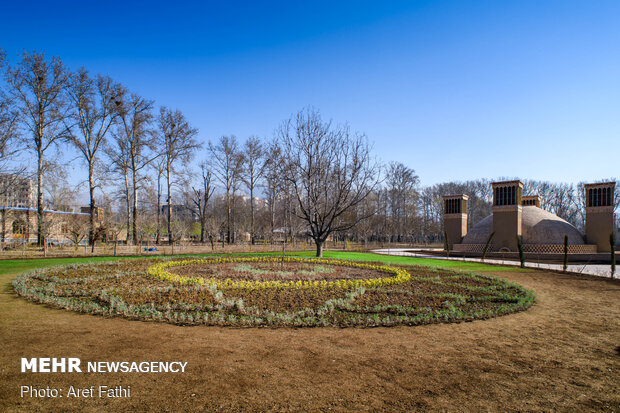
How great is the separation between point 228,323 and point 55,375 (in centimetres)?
286

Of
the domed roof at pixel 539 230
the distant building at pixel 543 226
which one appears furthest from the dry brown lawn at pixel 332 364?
the domed roof at pixel 539 230

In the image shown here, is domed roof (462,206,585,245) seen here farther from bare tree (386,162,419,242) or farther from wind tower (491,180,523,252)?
bare tree (386,162,419,242)

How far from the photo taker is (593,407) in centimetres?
361

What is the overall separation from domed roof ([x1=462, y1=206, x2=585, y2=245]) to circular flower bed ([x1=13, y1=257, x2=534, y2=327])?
68.6ft

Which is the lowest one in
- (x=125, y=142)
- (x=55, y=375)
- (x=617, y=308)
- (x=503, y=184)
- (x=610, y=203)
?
(x=617, y=308)

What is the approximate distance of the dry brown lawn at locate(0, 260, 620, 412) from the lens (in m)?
3.61

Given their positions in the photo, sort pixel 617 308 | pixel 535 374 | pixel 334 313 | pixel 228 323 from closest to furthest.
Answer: pixel 535 374, pixel 228 323, pixel 334 313, pixel 617 308

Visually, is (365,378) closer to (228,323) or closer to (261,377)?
(261,377)

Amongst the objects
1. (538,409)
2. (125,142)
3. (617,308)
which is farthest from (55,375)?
(125,142)

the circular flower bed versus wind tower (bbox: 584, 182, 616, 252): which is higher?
wind tower (bbox: 584, 182, 616, 252)

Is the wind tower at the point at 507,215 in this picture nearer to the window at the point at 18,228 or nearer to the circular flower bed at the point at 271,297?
the circular flower bed at the point at 271,297

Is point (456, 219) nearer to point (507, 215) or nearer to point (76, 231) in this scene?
point (507, 215)

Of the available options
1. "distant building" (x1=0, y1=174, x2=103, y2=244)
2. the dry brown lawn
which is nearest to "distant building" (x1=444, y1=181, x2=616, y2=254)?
the dry brown lawn

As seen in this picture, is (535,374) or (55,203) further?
(55,203)
